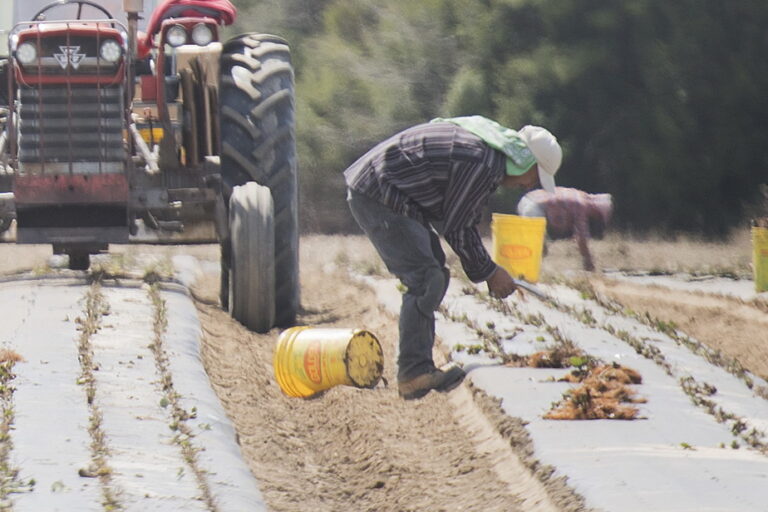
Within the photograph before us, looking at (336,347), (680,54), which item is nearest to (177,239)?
(336,347)

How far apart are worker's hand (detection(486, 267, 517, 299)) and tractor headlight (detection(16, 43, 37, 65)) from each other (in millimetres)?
3650

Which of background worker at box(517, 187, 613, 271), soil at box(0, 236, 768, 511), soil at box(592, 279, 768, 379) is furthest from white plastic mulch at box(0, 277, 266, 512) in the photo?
background worker at box(517, 187, 613, 271)

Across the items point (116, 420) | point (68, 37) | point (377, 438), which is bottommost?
point (377, 438)

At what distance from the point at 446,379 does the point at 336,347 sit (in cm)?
62

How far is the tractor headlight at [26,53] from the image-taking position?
941 cm

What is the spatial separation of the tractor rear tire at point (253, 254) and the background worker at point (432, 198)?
1444mm

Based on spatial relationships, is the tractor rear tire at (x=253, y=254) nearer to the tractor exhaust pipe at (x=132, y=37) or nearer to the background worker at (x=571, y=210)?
the tractor exhaust pipe at (x=132, y=37)

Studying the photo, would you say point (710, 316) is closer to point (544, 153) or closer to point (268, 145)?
point (268, 145)

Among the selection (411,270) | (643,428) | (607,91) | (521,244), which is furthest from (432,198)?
(607,91)

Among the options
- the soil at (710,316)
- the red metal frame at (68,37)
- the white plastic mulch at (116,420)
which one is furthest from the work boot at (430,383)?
the red metal frame at (68,37)

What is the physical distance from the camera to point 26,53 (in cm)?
943

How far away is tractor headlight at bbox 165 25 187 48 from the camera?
9844 millimetres

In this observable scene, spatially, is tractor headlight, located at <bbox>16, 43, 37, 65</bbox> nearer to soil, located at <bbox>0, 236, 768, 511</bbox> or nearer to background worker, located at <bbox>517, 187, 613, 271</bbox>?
soil, located at <bbox>0, 236, 768, 511</bbox>

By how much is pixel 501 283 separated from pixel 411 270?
52 centimetres
